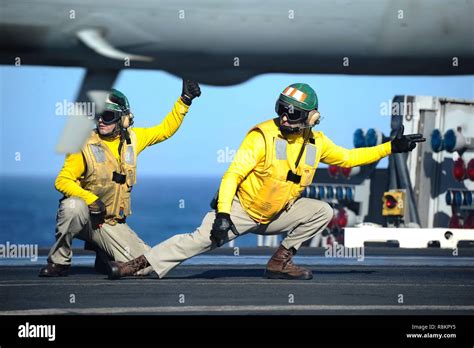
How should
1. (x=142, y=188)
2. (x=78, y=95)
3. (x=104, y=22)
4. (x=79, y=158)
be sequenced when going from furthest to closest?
(x=142, y=188), (x=104, y=22), (x=78, y=95), (x=79, y=158)

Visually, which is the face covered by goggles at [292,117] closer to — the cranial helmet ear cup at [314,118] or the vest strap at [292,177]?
the cranial helmet ear cup at [314,118]

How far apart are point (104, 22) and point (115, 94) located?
6.66 metres

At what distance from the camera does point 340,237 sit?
13398 mm

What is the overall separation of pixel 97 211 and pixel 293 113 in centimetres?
142

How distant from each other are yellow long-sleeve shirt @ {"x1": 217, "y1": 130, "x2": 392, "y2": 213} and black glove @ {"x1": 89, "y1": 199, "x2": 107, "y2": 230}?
89cm

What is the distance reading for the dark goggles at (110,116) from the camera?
25.6 ft

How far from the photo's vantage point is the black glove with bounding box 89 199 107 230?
7.73 meters

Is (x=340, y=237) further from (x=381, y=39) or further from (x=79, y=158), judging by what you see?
(x=79, y=158)

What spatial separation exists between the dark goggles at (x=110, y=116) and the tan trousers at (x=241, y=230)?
2.91ft

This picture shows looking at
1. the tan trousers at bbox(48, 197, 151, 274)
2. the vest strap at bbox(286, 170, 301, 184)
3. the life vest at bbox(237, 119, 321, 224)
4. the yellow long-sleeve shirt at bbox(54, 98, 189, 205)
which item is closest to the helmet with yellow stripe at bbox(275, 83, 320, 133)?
the life vest at bbox(237, 119, 321, 224)

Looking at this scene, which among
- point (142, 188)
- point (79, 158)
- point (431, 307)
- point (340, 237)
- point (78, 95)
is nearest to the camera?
point (431, 307)

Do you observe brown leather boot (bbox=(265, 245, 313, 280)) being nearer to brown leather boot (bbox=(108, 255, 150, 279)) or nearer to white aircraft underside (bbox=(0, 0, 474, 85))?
brown leather boot (bbox=(108, 255, 150, 279))
